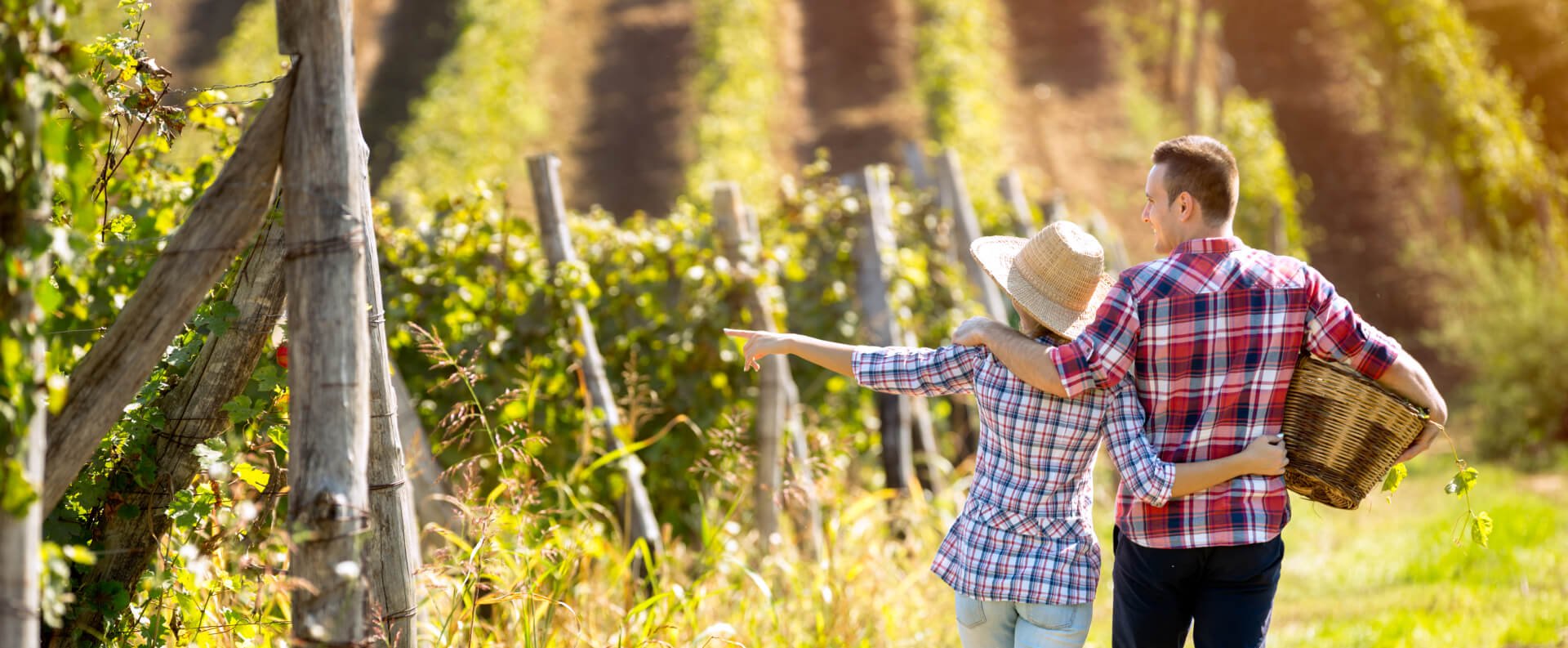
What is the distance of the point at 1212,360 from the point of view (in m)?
2.24

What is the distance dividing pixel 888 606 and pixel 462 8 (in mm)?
17959

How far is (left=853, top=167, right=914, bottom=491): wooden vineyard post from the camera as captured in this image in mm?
5086

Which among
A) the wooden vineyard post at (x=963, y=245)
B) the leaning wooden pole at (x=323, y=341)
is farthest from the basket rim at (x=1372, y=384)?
the wooden vineyard post at (x=963, y=245)

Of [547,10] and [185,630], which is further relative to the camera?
[547,10]

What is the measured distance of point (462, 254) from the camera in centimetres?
414

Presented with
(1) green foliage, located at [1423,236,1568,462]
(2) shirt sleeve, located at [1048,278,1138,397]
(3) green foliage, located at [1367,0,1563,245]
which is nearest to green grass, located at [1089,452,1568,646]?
(2) shirt sleeve, located at [1048,278,1138,397]

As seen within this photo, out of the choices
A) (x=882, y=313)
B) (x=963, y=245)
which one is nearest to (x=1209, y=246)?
(x=882, y=313)

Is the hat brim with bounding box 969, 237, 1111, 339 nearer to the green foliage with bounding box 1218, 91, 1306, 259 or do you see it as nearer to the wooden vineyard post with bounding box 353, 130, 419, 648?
the wooden vineyard post with bounding box 353, 130, 419, 648

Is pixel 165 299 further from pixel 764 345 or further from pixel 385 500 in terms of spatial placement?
pixel 764 345

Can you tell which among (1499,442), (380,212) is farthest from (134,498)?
(1499,442)

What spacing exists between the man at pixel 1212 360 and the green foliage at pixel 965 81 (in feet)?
31.6

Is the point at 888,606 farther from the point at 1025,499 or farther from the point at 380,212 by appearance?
the point at 380,212

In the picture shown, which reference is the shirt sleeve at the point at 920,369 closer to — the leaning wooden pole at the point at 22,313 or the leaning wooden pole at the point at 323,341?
the leaning wooden pole at the point at 323,341

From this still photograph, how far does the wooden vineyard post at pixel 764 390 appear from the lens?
13.9 ft
